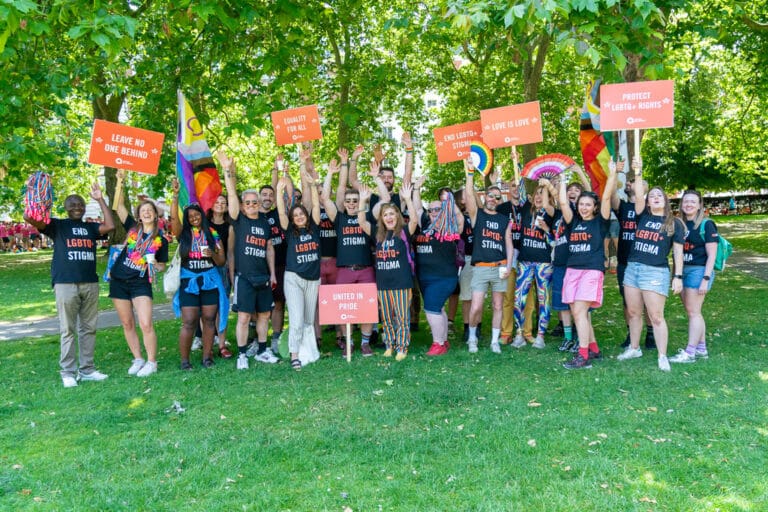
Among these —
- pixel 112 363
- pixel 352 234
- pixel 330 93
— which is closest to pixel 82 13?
pixel 352 234

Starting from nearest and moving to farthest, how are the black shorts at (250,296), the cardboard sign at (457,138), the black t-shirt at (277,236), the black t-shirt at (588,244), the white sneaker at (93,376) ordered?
the black t-shirt at (588,244)
the white sneaker at (93,376)
the black shorts at (250,296)
the black t-shirt at (277,236)
the cardboard sign at (457,138)

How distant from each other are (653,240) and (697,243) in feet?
2.20

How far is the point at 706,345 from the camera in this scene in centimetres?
789

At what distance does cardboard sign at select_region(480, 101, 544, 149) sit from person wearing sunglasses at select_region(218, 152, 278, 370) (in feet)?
9.91

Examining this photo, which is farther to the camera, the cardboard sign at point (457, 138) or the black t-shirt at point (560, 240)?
the cardboard sign at point (457, 138)

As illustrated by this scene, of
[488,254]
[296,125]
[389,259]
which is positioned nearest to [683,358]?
[488,254]

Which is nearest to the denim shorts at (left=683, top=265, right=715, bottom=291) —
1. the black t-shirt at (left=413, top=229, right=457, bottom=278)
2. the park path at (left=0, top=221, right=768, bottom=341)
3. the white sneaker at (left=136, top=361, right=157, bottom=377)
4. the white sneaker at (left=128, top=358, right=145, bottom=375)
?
the black t-shirt at (left=413, top=229, right=457, bottom=278)

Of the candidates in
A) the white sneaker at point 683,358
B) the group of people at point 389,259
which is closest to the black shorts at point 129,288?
the group of people at point 389,259

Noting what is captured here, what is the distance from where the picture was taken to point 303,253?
7617 millimetres

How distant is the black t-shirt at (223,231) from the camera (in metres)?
7.94

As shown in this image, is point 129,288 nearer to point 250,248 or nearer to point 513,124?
point 250,248

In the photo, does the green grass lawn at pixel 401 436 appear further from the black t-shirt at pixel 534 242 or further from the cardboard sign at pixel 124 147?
the cardboard sign at pixel 124 147

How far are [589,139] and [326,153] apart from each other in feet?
34.4

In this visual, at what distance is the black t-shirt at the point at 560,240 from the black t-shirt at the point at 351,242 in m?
2.30
